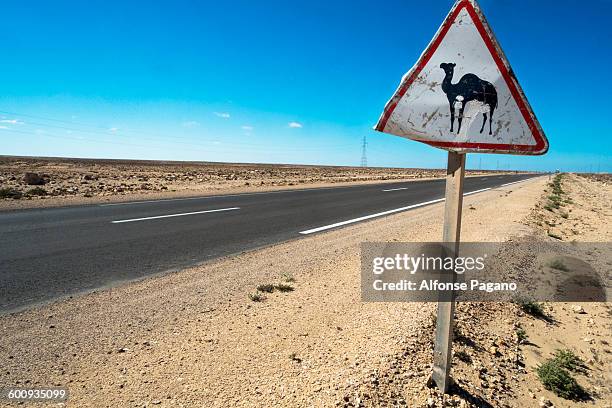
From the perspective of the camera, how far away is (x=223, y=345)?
10.1 ft

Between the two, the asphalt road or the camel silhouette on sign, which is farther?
the asphalt road

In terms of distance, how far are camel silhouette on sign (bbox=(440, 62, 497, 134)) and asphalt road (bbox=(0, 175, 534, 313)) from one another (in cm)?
445

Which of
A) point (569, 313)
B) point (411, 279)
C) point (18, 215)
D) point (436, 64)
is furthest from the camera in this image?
point (18, 215)

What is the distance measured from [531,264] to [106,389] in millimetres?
6207

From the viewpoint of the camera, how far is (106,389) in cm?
247

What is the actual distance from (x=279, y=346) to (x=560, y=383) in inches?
91.8

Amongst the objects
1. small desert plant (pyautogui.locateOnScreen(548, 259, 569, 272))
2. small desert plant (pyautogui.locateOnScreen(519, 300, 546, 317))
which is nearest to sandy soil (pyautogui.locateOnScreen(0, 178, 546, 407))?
small desert plant (pyautogui.locateOnScreen(519, 300, 546, 317))

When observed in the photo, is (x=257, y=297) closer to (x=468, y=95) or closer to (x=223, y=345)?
(x=223, y=345)

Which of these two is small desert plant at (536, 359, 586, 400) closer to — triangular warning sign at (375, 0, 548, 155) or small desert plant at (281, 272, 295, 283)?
triangular warning sign at (375, 0, 548, 155)

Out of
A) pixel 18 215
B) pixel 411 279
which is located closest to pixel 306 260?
pixel 411 279

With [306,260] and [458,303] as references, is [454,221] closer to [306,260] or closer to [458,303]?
[458,303]

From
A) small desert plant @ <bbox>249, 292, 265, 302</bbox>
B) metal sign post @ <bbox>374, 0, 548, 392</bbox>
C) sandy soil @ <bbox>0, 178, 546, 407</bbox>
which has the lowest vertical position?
sandy soil @ <bbox>0, 178, 546, 407</bbox>

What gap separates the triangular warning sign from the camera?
81.0 inches

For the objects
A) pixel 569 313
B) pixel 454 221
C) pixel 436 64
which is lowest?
pixel 569 313
